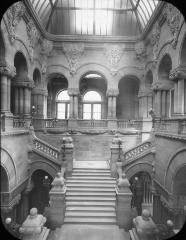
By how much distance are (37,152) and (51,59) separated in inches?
332

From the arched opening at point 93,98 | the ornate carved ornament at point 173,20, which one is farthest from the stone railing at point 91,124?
the ornate carved ornament at point 173,20

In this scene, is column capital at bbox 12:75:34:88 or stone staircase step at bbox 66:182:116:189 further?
column capital at bbox 12:75:34:88

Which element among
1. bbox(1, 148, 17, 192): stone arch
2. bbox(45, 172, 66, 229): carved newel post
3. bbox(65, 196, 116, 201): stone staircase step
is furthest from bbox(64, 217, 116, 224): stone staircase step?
bbox(1, 148, 17, 192): stone arch

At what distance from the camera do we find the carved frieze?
16.1 m

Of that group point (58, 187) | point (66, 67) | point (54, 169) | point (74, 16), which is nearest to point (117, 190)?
point (58, 187)

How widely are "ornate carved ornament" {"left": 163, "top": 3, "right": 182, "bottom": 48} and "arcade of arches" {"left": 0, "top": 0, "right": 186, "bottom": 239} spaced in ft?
0.16

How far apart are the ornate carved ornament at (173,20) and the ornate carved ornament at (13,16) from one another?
26.7ft

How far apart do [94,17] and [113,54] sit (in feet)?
11.6

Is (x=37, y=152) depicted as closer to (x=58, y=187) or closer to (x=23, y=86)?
(x=58, y=187)

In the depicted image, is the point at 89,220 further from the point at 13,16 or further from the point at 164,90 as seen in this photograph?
the point at 13,16

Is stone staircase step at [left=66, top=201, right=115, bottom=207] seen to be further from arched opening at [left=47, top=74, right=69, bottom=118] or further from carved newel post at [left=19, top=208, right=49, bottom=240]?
arched opening at [left=47, top=74, right=69, bottom=118]

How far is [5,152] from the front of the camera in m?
8.59

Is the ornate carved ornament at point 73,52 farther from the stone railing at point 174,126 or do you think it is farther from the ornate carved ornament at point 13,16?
the stone railing at point 174,126

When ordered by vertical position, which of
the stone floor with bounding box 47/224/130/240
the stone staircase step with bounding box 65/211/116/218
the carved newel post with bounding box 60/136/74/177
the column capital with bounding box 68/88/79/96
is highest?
the column capital with bounding box 68/88/79/96
